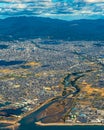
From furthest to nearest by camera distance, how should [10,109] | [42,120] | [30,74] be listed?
[30,74]
[10,109]
[42,120]

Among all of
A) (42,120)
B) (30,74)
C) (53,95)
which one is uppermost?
(30,74)

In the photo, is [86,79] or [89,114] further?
[86,79]

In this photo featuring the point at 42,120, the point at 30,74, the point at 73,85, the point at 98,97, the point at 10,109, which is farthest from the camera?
the point at 30,74

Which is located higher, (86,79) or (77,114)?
(86,79)

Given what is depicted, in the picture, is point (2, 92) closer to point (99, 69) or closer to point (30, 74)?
point (30, 74)

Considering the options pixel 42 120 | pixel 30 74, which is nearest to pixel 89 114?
pixel 42 120

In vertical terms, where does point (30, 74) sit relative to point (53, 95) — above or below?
above

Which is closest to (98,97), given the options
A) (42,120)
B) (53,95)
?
(53,95)

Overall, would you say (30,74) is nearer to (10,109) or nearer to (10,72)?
(10,72)

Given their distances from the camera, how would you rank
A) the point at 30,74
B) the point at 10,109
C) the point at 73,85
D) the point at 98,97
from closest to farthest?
the point at 10,109, the point at 98,97, the point at 73,85, the point at 30,74
